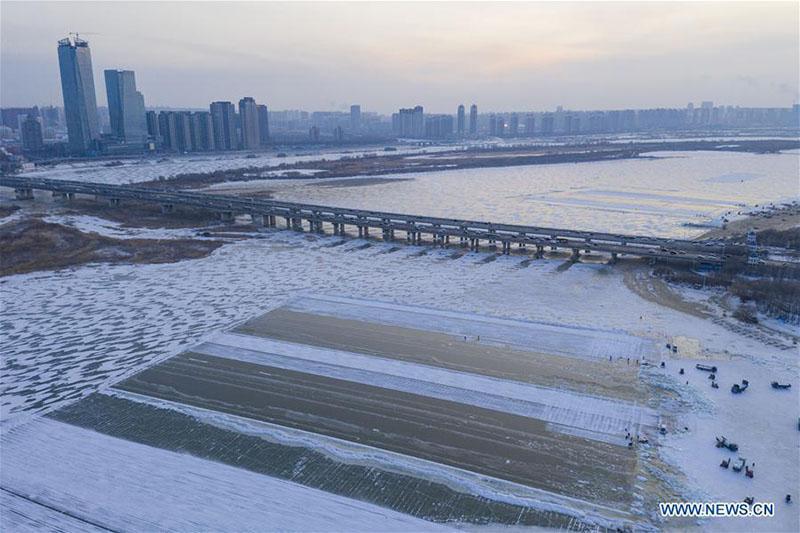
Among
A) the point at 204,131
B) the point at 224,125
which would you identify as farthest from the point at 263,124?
the point at 204,131

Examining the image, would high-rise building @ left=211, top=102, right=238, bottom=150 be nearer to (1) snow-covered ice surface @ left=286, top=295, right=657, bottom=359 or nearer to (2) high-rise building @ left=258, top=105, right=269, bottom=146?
(2) high-rise building @ left=258, top=105, right=269, bottom=146

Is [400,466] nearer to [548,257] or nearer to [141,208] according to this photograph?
[548,257]

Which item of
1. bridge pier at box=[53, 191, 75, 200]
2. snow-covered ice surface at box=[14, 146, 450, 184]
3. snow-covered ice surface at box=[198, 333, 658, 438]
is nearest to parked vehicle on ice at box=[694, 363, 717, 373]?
snow-covered ice surface at box=[198, 333, 658, 438]

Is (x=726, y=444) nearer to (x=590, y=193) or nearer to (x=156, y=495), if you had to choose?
(x=156, y=495)

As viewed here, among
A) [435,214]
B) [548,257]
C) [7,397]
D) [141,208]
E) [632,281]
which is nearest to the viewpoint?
[7,397]

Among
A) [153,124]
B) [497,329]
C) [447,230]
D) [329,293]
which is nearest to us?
[497,329]

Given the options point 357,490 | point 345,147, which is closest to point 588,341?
point 357,490
